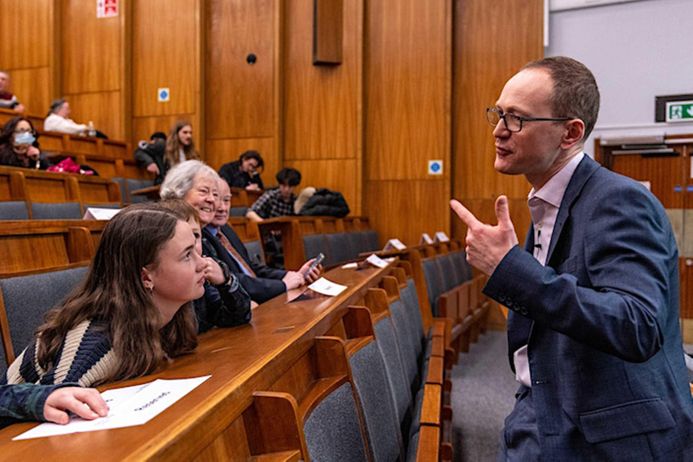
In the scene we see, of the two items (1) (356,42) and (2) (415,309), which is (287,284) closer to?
(2) (415,309)

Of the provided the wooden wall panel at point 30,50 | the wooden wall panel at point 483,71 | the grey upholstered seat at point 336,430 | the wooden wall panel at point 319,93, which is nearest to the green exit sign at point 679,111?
the wooden wall panel at point 483,71

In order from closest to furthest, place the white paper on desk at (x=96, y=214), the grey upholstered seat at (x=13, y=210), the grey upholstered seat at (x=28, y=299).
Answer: the grey upholstered seat at (x=28, y=299)
the white paper on desk at (x=96, y=214)
the grey upholstered seat at (x=13, y=210)

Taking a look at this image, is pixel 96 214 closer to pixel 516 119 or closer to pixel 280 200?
pixel 516 119

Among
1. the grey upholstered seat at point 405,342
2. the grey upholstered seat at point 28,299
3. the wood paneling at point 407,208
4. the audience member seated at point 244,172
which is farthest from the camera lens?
the wood paneling at point 407,208

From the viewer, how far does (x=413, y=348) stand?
0.64 meters

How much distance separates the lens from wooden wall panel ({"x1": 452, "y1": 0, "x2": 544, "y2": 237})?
5.47ft

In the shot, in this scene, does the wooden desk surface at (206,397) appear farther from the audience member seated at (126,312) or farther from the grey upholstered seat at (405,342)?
the grey upholstered seat at (405,342)

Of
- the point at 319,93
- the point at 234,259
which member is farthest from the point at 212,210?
the point at 319,93

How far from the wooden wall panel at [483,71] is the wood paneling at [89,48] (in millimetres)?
1108

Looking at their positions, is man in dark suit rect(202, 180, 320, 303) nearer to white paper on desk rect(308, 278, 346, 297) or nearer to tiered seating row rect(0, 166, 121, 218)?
white paper on desk rect(308, 278, 346, 297)

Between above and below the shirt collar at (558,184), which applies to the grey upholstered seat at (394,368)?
below

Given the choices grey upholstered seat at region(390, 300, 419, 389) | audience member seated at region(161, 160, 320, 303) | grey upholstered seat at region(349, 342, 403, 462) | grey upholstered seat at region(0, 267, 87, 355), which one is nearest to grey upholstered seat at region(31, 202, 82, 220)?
audience member seated at region(161, 160, 320, 303)

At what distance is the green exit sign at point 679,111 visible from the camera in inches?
59.6

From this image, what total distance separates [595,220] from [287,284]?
17.0 inches
